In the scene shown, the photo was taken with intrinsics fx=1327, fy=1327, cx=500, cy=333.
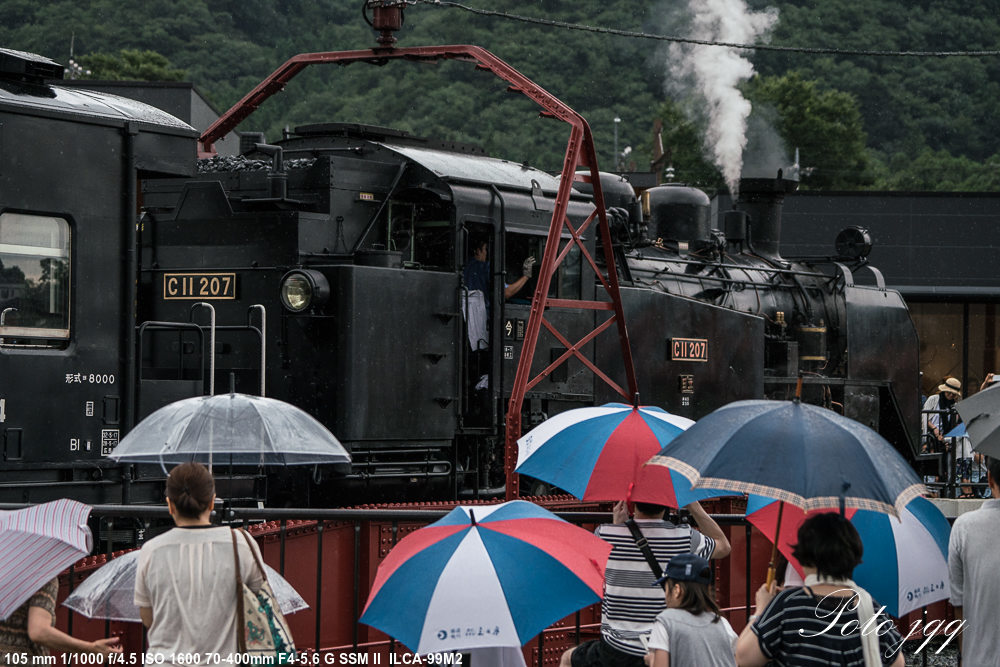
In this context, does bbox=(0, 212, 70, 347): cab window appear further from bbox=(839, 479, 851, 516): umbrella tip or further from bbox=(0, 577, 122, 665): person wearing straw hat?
bbox=(839, 479, 851, 516): umbrella tip

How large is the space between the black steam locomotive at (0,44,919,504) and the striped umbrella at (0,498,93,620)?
5.09 feet

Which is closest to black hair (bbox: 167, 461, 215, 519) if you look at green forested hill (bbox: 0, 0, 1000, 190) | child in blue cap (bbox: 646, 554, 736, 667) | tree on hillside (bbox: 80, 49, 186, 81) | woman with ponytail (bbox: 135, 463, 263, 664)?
woman with ponytail (bbox: 135, 463, 263, 664)

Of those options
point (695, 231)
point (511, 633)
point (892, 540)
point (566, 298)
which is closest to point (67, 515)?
Result: point (511, 633)

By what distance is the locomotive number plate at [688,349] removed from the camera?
1292 cm

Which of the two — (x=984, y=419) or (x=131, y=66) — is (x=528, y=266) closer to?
(x=984, y=419)

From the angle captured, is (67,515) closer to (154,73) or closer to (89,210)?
(89,210)

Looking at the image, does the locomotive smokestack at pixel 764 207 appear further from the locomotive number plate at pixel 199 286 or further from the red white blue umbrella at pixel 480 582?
the red white blue umbrella at pixel 480 582

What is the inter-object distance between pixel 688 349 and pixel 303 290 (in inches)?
193

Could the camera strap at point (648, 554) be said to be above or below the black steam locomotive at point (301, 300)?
below

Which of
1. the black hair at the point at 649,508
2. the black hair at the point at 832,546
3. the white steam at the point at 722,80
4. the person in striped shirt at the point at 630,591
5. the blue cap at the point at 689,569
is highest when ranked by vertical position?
the white steam at the point at 722,80

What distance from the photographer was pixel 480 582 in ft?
15.7

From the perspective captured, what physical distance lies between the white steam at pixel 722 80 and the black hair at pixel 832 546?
810 inches

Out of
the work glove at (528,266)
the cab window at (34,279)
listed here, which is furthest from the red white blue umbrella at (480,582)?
the work glove at (528,266)

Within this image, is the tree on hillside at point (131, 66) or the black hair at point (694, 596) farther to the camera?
the tree on hillside at point (131, 66)
